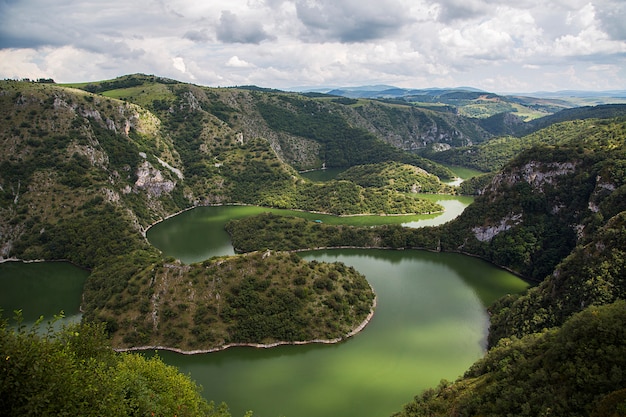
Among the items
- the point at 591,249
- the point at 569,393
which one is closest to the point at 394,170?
the point at 591,249

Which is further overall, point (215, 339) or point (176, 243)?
point (176, 243)

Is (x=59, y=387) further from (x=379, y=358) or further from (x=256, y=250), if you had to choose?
(x=256, y=250)

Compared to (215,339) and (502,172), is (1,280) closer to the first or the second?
(215,339)

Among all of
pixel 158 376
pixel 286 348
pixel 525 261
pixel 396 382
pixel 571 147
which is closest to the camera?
pixel 158 376

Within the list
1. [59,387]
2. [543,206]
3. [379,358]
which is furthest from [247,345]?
[543,206]

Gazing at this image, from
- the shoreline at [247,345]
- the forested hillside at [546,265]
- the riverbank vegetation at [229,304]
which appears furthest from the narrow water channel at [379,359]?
the forested hillside at [546,265]

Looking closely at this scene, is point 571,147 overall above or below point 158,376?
above
